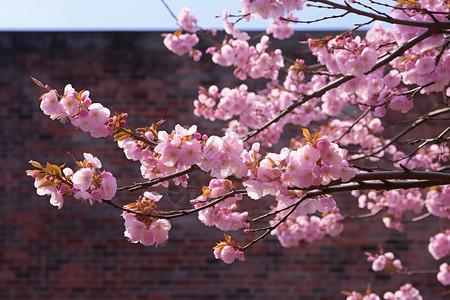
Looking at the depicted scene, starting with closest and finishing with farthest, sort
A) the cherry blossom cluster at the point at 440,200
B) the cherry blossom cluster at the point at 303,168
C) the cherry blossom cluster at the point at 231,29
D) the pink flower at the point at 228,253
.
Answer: the cherry blossom cluster at the point at 303,168 → the pink flower at the point at 228,253 → the cherry blossom cluster at the point at 231,29 → the cherry blossom cluster at the point at 440,200

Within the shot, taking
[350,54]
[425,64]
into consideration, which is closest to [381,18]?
[350,54]

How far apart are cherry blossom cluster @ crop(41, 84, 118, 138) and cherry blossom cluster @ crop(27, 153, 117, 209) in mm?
163

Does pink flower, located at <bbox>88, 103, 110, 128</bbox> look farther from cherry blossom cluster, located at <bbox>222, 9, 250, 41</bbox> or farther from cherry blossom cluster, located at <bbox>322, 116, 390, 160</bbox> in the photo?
cherry blossom cluster, located at <bbox>322, 116, 390, 160</bbox>

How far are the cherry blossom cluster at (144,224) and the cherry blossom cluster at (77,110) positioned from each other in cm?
29

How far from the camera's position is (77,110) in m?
2.09

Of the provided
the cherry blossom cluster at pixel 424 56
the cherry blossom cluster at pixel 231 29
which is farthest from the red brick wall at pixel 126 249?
the cherry blossom cluster at pixel 424 56

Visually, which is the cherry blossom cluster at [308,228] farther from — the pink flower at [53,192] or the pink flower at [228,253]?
the pink flower at [53,192]

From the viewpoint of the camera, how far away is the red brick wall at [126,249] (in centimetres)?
530

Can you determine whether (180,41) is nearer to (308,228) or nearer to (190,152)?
(308,228)

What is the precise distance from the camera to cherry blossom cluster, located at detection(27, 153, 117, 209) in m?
1.92

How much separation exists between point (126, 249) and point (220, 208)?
2751 mm

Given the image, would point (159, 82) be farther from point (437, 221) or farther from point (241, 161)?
point (241, 161)

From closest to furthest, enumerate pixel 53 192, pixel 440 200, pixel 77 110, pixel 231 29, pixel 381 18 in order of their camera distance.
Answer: pixel 53 192 → pixel 77 110 → pixel 381 18 → pixel 231 29 → pixel 440 200

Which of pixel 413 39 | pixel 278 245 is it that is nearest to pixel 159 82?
pixel 278 245
